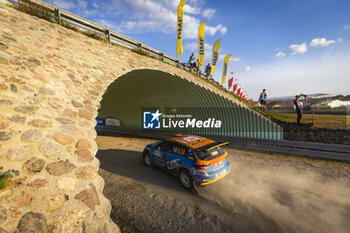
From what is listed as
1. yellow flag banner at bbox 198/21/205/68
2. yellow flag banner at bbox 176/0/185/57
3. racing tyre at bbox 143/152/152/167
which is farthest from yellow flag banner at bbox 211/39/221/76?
racing tyre at bbox 143/152/152/167

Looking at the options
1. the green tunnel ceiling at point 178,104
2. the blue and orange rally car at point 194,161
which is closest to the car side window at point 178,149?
the blue and orange rally car at point 194,161

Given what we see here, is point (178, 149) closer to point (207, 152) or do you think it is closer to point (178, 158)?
point (178, 158)

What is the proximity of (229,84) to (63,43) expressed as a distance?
31186mm

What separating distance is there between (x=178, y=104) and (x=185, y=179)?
9575mm

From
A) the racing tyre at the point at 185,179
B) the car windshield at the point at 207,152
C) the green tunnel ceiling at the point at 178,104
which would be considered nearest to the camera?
the car windshield at the point at 207,152

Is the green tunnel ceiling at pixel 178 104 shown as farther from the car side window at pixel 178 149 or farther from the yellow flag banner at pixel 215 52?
→ the yellow flag banner at pixel 215 52

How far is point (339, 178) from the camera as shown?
19.4 ft

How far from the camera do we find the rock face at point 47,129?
2.21m

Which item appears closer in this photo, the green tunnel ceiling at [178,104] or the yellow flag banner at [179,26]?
the green tunnel ceiling at [178,104]

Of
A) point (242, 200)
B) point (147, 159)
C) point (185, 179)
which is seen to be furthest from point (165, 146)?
point (242, 200)

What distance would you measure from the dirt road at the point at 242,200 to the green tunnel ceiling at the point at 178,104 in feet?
13.1

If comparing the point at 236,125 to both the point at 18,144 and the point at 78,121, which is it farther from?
the point at 18,144

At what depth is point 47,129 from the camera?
3283 mm

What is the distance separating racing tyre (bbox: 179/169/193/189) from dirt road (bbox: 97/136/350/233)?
0.21 metres
